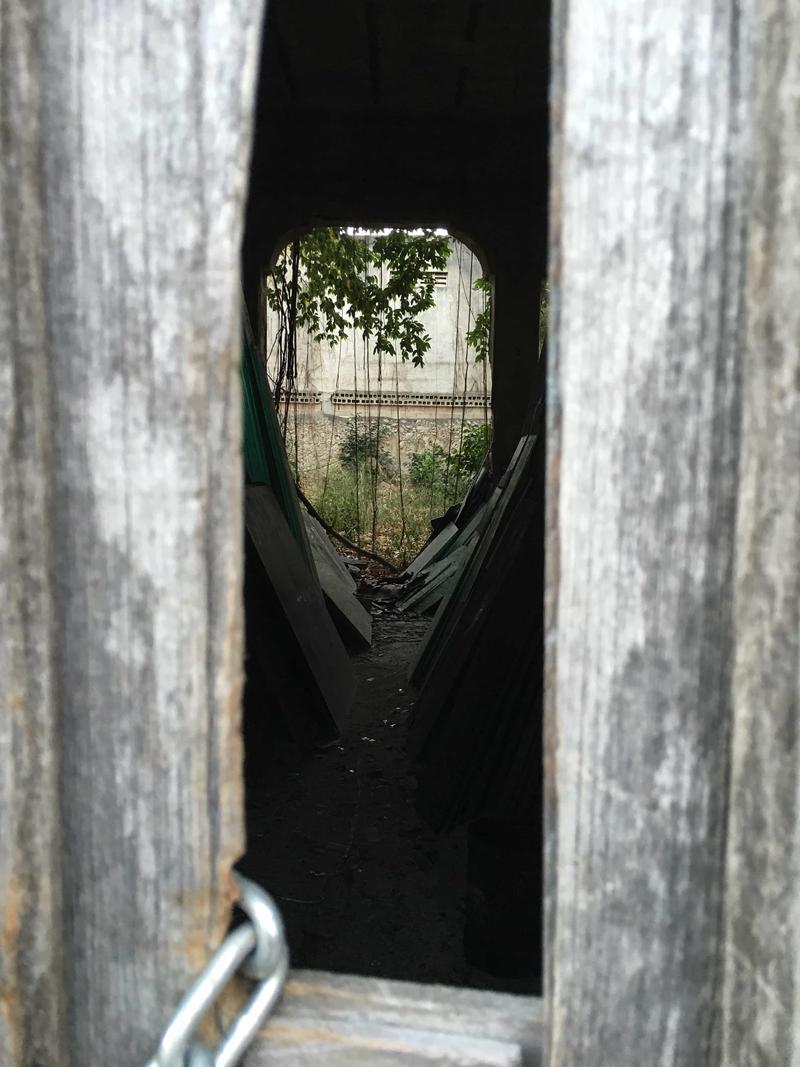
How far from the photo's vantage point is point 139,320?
21.8 inches

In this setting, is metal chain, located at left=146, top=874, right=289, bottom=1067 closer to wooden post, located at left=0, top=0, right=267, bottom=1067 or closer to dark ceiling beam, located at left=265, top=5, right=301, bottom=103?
wooden post, located at left=0, top=0, right=267, bottom=1067

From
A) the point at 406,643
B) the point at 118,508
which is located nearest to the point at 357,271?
the point at 406,643

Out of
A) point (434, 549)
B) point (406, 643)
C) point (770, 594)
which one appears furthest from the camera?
point (434, 549)

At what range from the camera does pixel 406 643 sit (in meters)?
5.70

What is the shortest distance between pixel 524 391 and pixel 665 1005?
568 centimetres

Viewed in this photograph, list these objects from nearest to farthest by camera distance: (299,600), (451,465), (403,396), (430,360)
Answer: (299,600)
(451,465)
(403,396)
(430,360)

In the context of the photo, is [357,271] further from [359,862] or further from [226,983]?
[226,983]

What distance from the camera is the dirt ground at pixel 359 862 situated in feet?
8.20

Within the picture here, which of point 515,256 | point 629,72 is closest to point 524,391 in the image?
point 515,256

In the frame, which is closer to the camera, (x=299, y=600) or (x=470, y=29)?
(x=470, y=29)

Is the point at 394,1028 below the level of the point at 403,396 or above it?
below

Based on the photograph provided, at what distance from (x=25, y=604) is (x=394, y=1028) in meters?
0.41

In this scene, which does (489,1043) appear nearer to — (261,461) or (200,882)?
(200,882)

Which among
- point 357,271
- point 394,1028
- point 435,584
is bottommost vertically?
point 435,584
